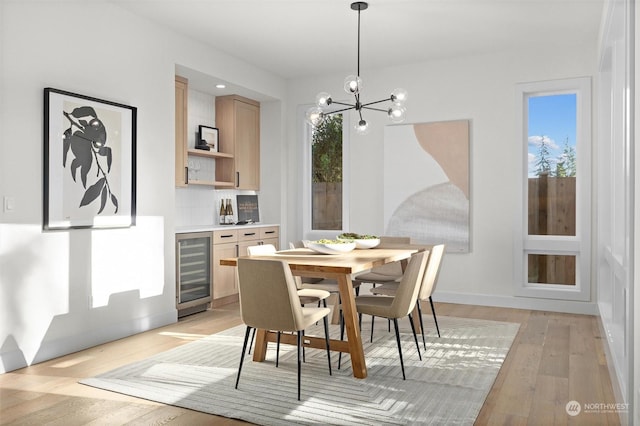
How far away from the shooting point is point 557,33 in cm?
531

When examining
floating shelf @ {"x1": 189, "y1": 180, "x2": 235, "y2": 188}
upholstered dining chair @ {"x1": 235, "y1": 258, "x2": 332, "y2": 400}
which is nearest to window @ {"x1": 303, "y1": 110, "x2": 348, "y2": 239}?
floating shelf @ {"x1": 189, "y1": 180, "x2": 235, "y2": 188}

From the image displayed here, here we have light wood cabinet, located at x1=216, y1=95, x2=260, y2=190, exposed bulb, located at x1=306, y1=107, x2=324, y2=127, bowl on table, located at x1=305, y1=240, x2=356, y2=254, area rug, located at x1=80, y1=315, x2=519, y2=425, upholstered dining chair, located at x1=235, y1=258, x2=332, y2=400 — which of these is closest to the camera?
area rug, located at x1=80, y1=315, x2=519, y2=425

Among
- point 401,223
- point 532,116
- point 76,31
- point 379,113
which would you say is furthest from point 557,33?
point 76,31

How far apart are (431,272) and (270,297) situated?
1533mm

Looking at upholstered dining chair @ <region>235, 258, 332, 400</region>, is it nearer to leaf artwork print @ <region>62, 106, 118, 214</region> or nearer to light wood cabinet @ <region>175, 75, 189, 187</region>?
leaf artwork print @ <region>62, 106, 118, 214</region>

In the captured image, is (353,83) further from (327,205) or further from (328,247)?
(327,205)

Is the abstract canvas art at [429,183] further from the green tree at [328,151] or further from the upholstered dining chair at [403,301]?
the upholstered dining chair at [403,301]

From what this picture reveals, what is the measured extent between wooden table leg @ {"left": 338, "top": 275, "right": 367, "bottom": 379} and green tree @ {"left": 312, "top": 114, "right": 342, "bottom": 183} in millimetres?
3649

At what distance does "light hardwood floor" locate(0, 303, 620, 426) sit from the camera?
282 cm

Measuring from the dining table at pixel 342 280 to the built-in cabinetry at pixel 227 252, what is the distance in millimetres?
2102

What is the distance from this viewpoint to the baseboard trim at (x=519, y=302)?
18.2 feet

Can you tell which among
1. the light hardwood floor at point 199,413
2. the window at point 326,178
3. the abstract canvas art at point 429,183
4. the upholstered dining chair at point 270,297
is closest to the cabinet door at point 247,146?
the window at point 326,178

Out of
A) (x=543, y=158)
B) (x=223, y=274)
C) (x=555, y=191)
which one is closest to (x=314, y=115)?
(x=223, y=274)

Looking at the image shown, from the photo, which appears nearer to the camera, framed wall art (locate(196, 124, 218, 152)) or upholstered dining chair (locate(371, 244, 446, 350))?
upholstered dining chair (locate(371, 244, 446, 350))
